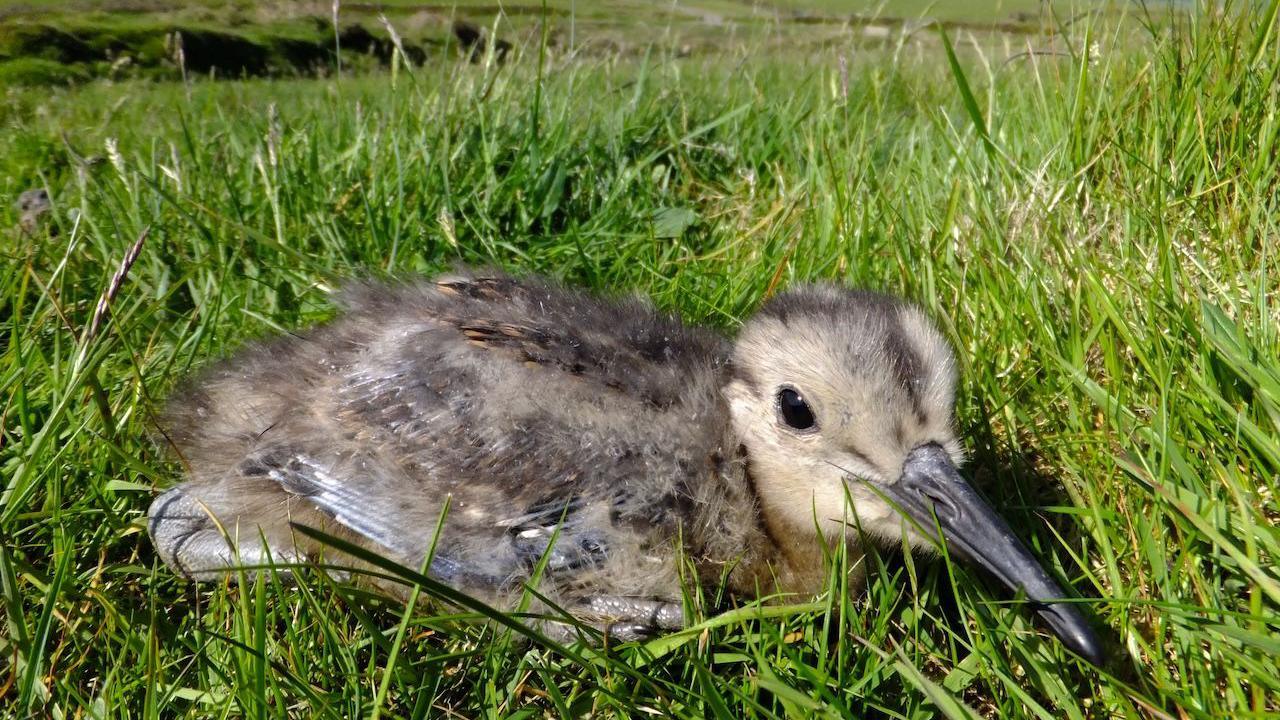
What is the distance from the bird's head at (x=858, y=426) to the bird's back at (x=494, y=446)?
112mm

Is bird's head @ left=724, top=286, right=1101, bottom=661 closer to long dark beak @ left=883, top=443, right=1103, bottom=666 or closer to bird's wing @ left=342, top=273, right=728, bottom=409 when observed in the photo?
long dark beak @ left=883, top=443, right=1103, bottom=666

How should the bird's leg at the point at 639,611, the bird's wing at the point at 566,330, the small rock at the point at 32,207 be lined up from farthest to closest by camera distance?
the small rock at the point at 32,207 < the bird's wing at the point at 566,330 < the bird's leg at the point at 639,611

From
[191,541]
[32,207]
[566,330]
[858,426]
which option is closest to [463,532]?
[566,330]

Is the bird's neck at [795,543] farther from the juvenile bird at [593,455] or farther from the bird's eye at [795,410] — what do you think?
the bird's eye at [795,410]

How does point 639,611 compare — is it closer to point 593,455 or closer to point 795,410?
point 593,455

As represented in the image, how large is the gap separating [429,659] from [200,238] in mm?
1952

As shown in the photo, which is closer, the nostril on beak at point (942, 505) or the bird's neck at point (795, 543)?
the nostril on beak at point (942, 505)

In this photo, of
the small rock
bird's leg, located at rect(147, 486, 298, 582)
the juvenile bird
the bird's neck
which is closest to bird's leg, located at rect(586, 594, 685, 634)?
the juvenile bird

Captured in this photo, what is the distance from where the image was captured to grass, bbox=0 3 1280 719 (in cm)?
171

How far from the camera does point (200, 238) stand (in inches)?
120

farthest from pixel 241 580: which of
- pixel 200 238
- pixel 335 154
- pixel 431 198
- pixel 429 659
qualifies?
pixel 335 154

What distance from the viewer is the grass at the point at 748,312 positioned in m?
1.71

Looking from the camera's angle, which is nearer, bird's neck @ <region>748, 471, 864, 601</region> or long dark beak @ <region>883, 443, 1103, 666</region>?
long dark beak @ <region>883, 443, 1103, 666</region>

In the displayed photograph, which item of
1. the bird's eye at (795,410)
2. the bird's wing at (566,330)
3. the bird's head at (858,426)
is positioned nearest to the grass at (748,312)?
the bird's head at (858,426)
